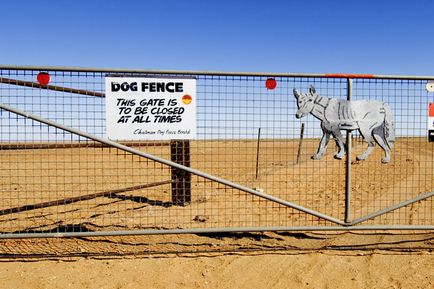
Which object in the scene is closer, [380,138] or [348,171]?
[348,171]

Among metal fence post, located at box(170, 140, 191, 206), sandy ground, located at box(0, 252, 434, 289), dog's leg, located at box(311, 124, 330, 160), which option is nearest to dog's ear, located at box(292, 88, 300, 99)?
dog's leg, located at box(311, 124, 330, 160)

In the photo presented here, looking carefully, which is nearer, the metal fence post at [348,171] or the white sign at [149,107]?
the white sign at [149,107]

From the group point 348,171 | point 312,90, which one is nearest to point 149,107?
point 312,90

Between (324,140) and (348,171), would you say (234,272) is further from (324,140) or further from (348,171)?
(324,140)

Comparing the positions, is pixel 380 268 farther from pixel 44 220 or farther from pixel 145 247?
pixel 44 220

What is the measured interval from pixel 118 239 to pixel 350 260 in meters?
3.20

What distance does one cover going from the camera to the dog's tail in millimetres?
5331

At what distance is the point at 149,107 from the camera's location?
16.3 feet

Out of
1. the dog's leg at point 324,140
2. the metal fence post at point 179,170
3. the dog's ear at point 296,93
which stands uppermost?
the dog's ear at point 296,93

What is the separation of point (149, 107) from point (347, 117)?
2.62 meters

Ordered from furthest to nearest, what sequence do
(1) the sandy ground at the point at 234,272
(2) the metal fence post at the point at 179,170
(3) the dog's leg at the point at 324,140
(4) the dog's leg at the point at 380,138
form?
(2) the metal fence post at the point at 179,170 < (4) the dog's leg at the point at 380,138 < (3) the dog's leg at the point at 324,140 < (1) the sandy ground at the point at 234,272

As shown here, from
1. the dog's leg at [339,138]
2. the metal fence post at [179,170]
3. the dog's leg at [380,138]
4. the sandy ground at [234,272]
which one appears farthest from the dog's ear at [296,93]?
the metal fence post at [179,170]

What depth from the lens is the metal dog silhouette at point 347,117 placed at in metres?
5.17

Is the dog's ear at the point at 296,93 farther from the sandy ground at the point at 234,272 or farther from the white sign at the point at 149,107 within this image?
→ the sandy ground at the point at 234,272
